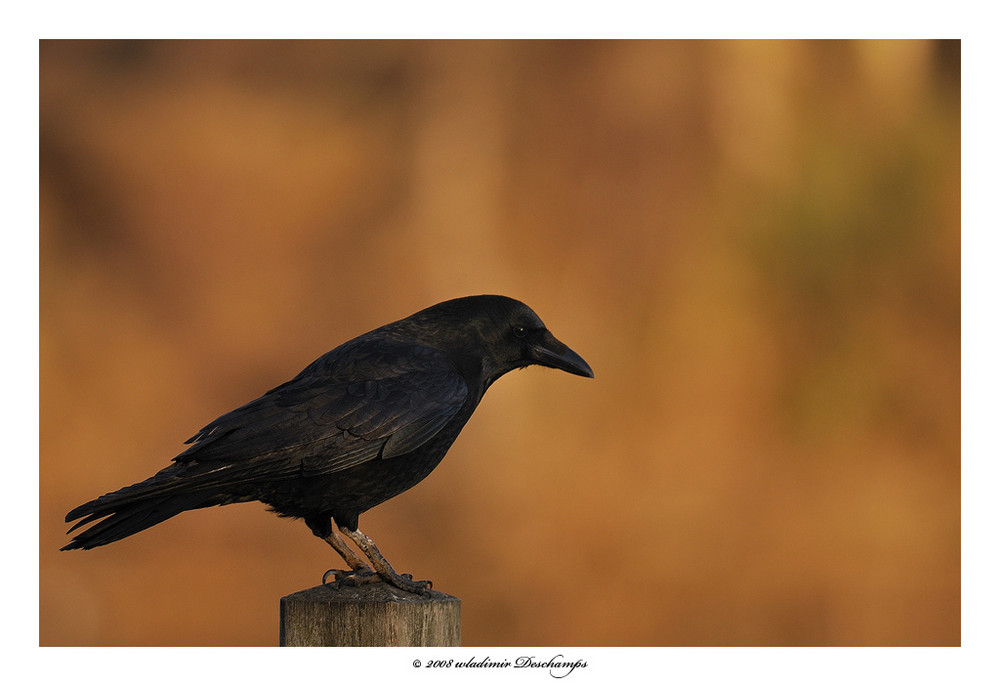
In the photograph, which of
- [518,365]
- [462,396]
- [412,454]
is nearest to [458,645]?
[412,454]

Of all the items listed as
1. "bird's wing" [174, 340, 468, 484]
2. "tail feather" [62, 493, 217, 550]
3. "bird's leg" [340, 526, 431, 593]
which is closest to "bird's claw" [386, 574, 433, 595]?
"bird's leg" [340, 526, 431, 593]

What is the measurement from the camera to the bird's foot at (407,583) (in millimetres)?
3699

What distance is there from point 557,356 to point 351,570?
4.28 ft

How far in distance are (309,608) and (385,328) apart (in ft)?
4.77

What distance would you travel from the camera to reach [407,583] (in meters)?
3.79

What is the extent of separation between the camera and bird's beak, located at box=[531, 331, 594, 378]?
4.55 metres

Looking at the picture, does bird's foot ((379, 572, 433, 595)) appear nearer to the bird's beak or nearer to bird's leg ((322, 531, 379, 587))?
bird's leg ((322, 531, 379, 587))

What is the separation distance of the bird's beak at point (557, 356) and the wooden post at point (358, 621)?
4.82 feet

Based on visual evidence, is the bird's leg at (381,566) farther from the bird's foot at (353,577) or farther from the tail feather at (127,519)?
Result: the tail feather at (127,519)

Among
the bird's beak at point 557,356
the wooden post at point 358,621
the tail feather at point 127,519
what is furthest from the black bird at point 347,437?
the wooden post at point 358,621

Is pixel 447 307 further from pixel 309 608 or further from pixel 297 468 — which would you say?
pixel 309 608

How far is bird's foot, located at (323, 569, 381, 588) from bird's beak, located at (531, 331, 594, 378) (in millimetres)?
1235

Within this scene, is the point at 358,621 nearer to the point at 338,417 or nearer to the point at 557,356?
the point at 338,417

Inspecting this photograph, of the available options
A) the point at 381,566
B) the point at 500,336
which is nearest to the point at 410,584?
the point at 381,566
